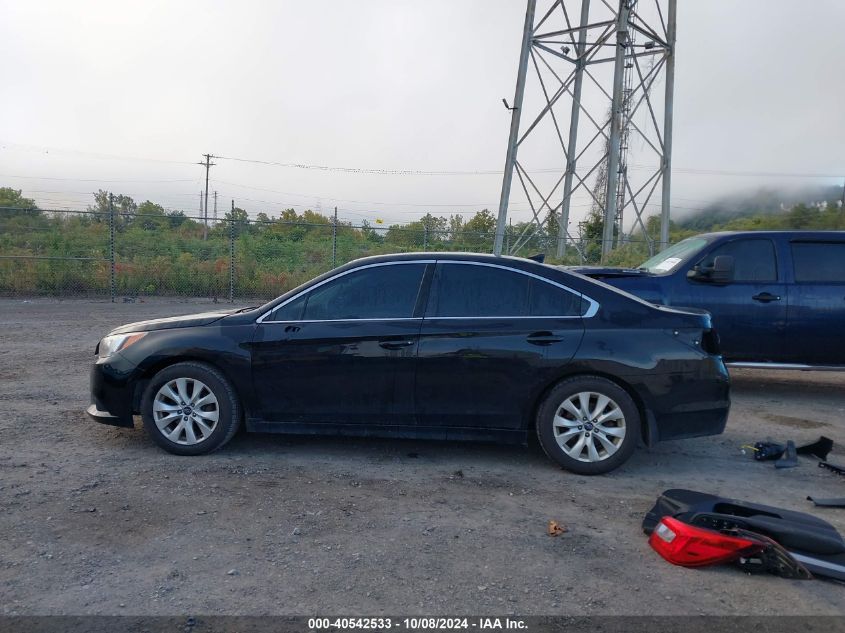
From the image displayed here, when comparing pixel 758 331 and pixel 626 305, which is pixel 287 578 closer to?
pixel 626 305

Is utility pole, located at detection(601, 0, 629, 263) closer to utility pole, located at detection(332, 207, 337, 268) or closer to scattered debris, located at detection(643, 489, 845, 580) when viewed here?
utility pole, located at detection(332, 207, 337, 268)

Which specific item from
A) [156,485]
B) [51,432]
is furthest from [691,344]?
[51,432]

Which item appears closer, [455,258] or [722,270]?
[455,258]

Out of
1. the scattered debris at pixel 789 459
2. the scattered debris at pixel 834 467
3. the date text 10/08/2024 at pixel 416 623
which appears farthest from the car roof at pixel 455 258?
the date text 10/08/2024 at pixel 416 623

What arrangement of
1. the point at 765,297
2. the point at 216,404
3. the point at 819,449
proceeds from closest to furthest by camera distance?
1. the point at 216,404
2. the point at 819,449
3. the point at 765,297

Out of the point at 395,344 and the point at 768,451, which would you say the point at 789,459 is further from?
the point at 395,344

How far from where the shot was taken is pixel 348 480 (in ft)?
15.9

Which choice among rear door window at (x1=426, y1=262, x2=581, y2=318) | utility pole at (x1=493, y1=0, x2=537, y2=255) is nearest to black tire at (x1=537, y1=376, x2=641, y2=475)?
rear door window at (x1=426, y1=262, x2=581, y2=318)

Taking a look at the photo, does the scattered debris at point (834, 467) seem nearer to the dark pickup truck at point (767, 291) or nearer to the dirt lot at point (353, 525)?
the dirt lot at point (353, 525)

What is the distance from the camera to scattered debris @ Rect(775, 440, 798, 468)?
535 cm

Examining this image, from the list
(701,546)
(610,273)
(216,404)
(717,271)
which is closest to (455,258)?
(216,404)

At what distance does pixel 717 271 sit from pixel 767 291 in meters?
0.58

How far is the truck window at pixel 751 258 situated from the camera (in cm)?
764

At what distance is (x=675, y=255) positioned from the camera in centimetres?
830
